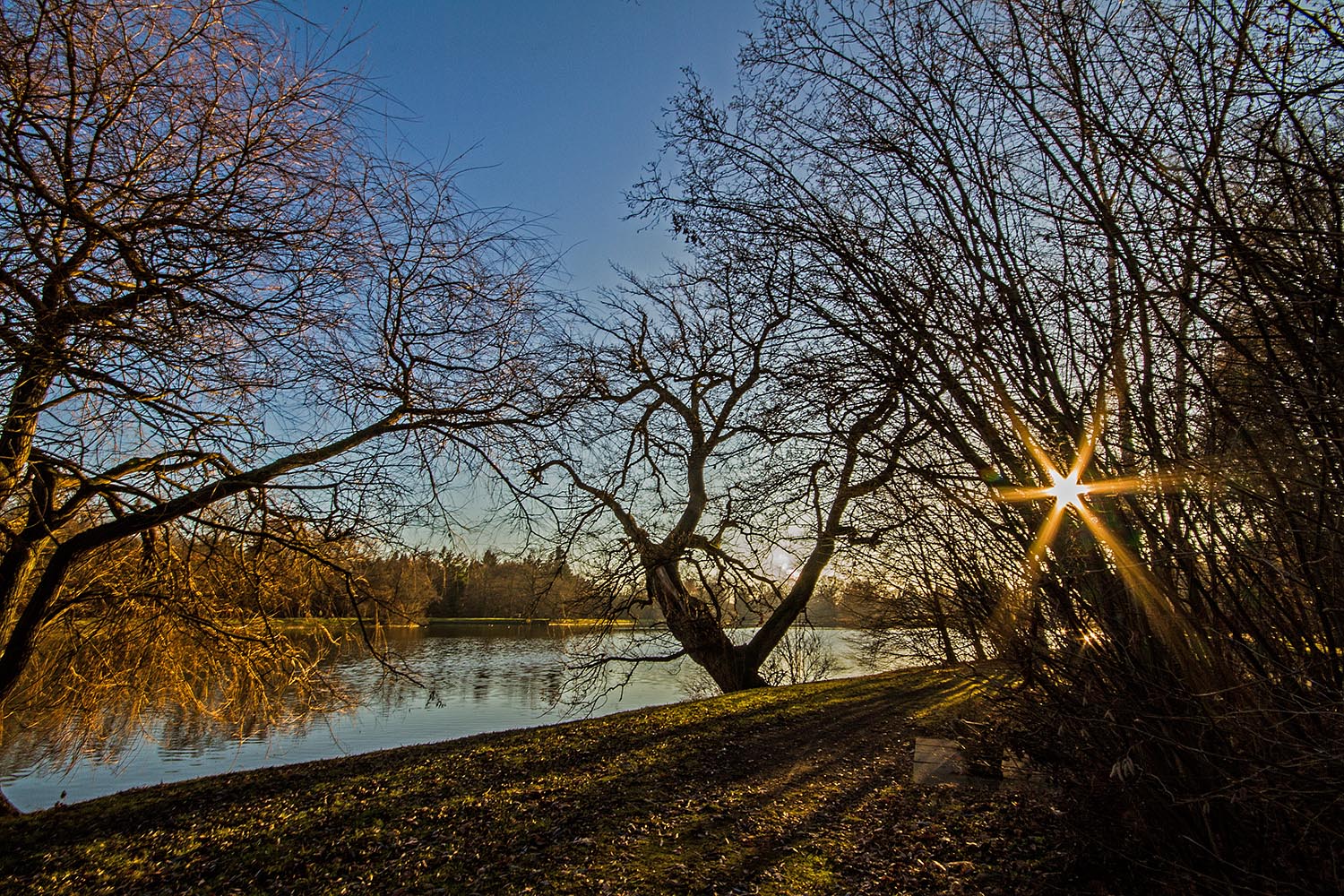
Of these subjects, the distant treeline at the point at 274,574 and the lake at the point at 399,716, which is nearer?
the distant treeline at the point at 274,574

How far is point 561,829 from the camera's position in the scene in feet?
15.4

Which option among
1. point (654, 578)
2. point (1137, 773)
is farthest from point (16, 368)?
point (654, 578)

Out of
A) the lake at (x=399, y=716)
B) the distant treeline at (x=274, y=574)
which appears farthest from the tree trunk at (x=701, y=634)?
the distant treeline at (x=274, y=574)

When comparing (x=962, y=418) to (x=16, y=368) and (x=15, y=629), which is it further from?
(x=15, y=629)

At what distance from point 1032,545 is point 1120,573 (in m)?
0.36

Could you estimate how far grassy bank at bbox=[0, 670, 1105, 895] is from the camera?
12.7ft

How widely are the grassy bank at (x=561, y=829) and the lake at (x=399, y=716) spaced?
67cm

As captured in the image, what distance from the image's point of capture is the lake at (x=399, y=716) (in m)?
8.38

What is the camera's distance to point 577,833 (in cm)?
461

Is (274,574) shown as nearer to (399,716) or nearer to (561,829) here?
(561,829)

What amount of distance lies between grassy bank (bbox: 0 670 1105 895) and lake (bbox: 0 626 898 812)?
673 millimetres

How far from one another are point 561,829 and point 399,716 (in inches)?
468

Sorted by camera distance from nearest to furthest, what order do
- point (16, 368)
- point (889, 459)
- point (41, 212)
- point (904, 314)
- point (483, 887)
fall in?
1. point (41, 212)
2. point (16, 368)
3. point (904, 314)
4. point (889, 459)
5. point (483, 887)

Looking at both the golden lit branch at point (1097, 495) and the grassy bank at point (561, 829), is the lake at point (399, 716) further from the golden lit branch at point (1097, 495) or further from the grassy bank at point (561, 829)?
the golden lit branch at point (1097, 495)
